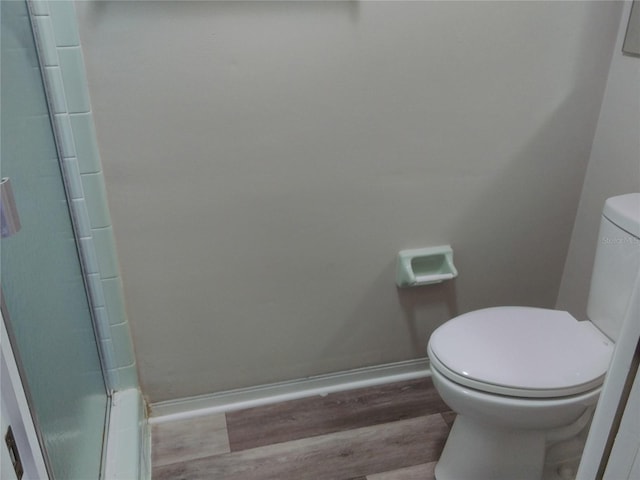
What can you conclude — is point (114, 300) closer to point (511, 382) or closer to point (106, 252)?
point (106, 252)

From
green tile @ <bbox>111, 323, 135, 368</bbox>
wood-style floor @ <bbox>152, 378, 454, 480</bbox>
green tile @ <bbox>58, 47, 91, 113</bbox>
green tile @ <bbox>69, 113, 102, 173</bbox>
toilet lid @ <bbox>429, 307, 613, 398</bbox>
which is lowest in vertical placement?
wood-style floor @ <bbox>152, 378, 454, 480</bbox>

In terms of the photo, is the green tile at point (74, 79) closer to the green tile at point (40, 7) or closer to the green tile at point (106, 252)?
the green tile at point (40, 7)

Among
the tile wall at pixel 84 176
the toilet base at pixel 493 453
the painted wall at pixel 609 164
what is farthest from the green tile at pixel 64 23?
the painted wall at pixel 609 164

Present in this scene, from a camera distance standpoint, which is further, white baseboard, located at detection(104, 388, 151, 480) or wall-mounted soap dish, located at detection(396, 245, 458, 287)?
wall-mounted soap dish, located at detection(396, 245, 458, 287)

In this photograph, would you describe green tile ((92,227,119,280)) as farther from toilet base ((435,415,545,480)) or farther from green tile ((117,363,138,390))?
toilet base ((435,415,545,480))

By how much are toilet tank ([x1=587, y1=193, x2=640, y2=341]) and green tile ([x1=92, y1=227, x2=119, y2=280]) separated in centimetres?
131

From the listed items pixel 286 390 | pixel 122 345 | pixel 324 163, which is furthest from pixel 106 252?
pixel 286 390

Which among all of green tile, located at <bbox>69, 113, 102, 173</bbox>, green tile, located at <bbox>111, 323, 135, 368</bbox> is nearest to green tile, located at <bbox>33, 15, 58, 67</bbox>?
green tile, located at <bbox>69, 113, 102, 173</bbox>

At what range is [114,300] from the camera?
60.1 inches

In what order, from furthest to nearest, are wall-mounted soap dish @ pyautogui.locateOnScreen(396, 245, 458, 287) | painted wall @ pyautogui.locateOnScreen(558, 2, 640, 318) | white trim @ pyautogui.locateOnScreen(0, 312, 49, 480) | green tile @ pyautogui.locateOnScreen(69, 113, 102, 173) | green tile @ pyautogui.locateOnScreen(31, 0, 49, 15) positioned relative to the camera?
wall-mounted soap dish @ pyautogui.locateOnScreen(396, 245, 458, 287) < painted wall @ pyautogui.locateOnScreen(558, 2, 640, 318) < green tile @ pyautogui.locateOnScreen(69, 113, 102, 173) < green tile @ pyautogui.locateOnScreen(31, 0, 49, 15) < white trim @ pyautogui.locateOnScreen(0, 312, 49, 480)

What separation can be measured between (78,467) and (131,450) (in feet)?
0.83

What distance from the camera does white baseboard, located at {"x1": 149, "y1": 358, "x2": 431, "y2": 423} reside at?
1.76 meters

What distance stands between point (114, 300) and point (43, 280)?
443 mm

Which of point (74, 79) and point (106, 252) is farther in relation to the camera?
point (106, 252)
